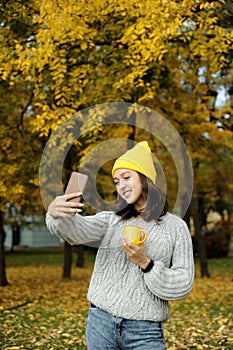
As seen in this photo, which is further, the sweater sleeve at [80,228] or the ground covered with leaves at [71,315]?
the ground covered with leaves at [71,315]

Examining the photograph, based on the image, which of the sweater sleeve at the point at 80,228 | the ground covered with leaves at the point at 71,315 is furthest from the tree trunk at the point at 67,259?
the sweater sleeve at the point at 80,228

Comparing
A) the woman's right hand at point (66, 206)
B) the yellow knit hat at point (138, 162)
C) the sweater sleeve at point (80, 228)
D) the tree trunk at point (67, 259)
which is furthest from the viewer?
the tree trunk at point (67, 259)

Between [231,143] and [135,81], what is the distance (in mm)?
7351

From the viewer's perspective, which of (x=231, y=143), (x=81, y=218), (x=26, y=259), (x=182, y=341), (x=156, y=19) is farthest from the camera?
(x=26, y=259)

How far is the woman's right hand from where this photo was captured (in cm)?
253

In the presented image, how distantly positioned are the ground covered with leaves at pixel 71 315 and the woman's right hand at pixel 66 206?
15.8 ft

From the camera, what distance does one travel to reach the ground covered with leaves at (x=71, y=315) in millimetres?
7605

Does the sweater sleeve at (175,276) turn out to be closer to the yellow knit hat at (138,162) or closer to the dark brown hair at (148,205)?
the dark brown hair at (148,205)

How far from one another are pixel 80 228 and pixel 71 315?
813cm

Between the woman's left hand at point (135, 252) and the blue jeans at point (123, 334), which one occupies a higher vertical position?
the woman's left hand at point (135, 252)

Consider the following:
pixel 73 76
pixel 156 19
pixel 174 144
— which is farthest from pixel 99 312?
pixel 73 76

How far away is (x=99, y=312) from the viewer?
2766mm

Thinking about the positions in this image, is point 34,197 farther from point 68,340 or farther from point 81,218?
point 81,218

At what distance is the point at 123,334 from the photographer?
2.71m
